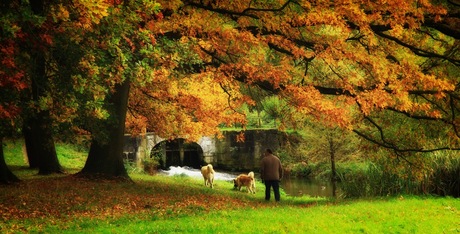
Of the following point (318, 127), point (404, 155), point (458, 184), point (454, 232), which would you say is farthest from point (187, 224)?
point (318, 127)

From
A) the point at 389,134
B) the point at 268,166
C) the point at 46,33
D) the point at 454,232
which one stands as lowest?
the point at 454,232

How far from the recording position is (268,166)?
1575 cm

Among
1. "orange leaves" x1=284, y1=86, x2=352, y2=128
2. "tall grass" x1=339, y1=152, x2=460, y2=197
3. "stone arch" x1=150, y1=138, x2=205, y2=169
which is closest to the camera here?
"orange leaves" x1=284, y1=86, x2=352, y2=128

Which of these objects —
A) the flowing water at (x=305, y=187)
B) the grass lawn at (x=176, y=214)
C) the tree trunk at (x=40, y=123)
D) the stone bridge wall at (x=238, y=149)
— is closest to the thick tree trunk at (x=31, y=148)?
the tree trunk at (x=40, y=123)

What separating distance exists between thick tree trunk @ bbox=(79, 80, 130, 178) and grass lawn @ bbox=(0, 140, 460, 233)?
3.94 ft

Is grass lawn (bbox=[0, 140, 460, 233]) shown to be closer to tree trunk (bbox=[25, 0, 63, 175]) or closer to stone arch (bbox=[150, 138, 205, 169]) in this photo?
tree trunk (bbox=[25, 0, 63, 175])

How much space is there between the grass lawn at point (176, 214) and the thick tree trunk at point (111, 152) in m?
1.20

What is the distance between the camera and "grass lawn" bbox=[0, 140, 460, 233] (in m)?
9.07

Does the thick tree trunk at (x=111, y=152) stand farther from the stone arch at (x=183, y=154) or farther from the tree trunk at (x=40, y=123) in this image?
the stone arch at (x=183, y=154)

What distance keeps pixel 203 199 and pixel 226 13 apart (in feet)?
18.3

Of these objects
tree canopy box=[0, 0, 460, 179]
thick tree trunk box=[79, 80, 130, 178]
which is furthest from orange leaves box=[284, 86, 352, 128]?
thick tree trunk box=[79, 80, 130, 178]

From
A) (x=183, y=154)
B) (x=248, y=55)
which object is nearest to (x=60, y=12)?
(x=248, y=55)

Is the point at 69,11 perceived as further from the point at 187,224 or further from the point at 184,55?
the point at 187,224

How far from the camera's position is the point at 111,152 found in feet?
Answer: 53.7
